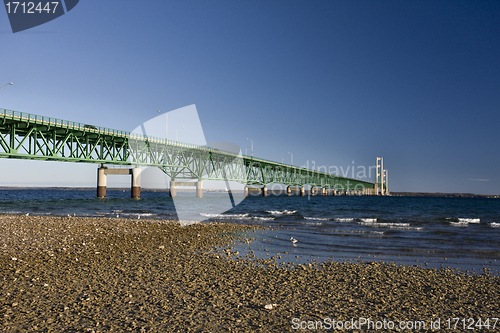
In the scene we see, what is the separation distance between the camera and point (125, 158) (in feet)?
Result: 260

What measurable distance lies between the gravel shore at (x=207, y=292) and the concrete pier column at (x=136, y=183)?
6875cm

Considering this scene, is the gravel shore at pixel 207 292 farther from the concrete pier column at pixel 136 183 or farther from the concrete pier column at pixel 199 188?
the concrete pier column at pixel 199 188

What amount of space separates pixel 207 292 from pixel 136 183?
77.1 meters

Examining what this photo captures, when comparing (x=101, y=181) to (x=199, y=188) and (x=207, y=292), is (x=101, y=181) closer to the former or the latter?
(x=199, y=188)

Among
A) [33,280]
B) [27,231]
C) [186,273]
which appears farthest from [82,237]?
[186,273]

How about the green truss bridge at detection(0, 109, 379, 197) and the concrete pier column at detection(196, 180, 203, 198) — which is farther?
the concrete pier column at detection(196, 180, 203, 198)

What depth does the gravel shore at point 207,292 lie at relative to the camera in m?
5.66

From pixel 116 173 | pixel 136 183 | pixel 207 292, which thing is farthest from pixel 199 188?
pixel 207 292

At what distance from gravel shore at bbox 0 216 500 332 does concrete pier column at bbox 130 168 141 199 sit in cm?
6875

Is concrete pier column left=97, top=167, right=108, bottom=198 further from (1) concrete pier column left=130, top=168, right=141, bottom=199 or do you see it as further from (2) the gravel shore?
(2) the gravel shore

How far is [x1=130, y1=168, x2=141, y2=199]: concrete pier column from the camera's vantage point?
77750 millimetres

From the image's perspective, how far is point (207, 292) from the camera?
730 centimetres

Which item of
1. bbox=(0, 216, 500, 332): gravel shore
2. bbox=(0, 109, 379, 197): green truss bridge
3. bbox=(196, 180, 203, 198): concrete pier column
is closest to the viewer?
bbox=(0, 216, 500, 332): gravel shore

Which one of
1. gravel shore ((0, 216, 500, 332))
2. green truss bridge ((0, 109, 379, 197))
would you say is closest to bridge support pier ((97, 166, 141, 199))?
green truss bridge ((0, 109, 379, 197))
